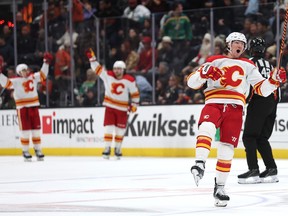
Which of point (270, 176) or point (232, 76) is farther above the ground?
point (232, 76)

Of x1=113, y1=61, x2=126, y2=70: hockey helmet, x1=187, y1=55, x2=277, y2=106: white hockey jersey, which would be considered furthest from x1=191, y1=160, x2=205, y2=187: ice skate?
x1=113, y1=61, x2=126, y2=70: hockey helmet

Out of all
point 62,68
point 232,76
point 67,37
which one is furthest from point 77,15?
point 232,76

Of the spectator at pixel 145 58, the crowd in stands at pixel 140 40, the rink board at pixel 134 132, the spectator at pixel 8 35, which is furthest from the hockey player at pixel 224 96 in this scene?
the spectator at pixel 8 35

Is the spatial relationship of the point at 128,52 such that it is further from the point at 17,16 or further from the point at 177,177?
the point at 177,177

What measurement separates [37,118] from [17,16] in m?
3.59

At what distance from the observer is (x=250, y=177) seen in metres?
9.94

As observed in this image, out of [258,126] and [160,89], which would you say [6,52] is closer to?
Answer: [160,89]

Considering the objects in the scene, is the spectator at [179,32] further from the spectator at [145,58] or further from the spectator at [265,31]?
the spectator at [265,31]

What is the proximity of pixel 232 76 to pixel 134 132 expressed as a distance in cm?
872

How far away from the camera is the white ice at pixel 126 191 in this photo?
6.96 meters

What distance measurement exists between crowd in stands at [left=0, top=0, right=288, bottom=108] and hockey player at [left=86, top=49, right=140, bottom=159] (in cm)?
87

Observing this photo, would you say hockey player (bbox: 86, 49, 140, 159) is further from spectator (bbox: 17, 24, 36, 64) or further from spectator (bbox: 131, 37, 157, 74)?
spectator (bbox: 17, 24, 36, 64)

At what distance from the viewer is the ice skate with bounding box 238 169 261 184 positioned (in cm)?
982

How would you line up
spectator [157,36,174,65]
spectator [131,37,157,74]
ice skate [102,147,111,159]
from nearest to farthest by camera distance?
ice skate [102,147,111,159] < spectator [157,36,174,65] < spectator [131,37,157,74]
